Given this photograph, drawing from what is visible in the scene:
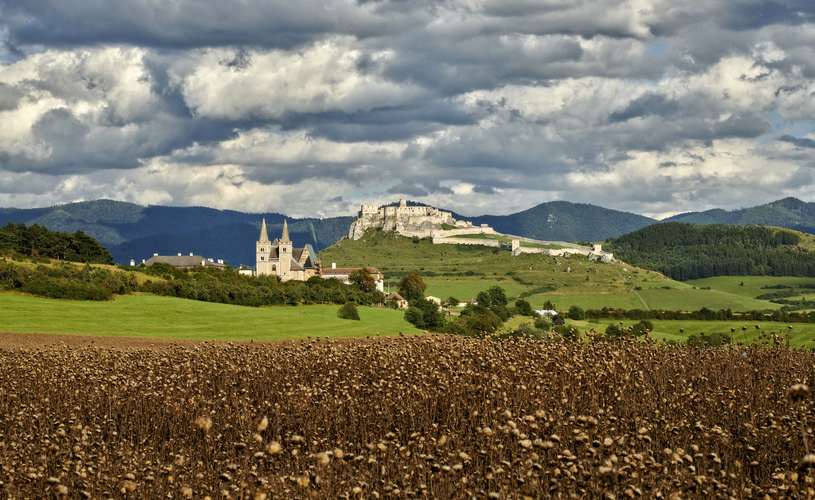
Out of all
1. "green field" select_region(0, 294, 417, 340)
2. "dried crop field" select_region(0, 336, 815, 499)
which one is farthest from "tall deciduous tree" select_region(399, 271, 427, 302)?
"dried crop field" select_region(0, 336, 815, 499)

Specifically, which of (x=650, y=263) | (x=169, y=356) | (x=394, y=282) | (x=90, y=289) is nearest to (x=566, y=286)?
(x=394, y=282)

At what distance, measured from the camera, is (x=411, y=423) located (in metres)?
7.76

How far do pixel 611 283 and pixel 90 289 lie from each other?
119154mm

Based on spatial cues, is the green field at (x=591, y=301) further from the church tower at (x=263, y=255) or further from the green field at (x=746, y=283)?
the church tower at (x=263, y=255)

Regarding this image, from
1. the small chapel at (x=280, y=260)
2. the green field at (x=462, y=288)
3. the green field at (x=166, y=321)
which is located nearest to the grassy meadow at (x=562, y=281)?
the green field at (x=462, y=288)

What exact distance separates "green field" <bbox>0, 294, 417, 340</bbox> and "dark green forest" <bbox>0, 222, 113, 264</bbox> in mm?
22505

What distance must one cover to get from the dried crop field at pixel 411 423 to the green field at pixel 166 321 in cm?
1503

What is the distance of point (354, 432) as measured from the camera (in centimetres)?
768

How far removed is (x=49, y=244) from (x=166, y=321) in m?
34.3

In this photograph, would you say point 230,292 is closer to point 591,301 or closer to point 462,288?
point 591,301

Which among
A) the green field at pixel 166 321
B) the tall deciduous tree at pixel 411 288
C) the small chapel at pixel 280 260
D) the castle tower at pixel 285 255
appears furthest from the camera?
the castle tower at pixel 285 255

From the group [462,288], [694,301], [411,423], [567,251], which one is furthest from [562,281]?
[411,423]

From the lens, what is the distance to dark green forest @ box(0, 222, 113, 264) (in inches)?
2108

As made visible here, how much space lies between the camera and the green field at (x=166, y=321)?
26680 millimetres
